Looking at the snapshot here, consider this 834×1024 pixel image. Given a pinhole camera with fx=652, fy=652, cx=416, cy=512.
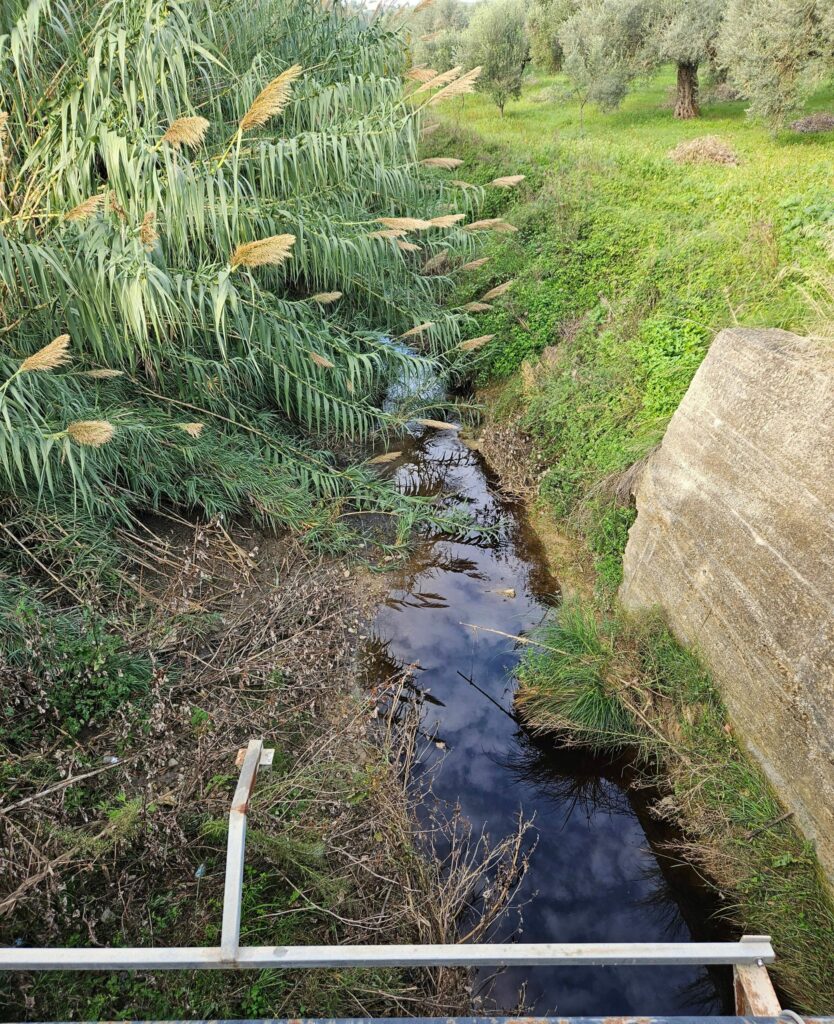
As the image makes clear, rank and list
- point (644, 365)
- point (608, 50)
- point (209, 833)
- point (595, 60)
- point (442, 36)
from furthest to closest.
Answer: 1. point (442, 36)
2. point (608, 50)
3. point (595, 60)
4. point (644, 365)
5. point (209, 833)

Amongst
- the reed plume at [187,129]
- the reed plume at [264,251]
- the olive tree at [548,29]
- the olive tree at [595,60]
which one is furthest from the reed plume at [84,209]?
the olive tree at [548,29]

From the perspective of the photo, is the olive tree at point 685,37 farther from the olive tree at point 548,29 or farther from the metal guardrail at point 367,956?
the metal guardrail at point 367,956

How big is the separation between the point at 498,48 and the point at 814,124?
28.3 ft

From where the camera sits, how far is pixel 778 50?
9484mm

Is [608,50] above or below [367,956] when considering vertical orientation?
above

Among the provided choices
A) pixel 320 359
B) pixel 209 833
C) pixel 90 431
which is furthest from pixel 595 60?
pixel 209 833

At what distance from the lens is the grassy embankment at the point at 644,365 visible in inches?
141

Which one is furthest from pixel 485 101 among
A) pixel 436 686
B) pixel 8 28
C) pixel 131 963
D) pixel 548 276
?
pixel 131 963

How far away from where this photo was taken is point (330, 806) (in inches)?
137

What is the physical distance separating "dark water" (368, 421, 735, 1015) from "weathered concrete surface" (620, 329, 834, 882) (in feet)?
3.00

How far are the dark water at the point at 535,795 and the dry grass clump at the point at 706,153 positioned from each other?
21.7 feet

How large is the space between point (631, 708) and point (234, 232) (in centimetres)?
411

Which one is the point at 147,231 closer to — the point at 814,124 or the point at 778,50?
the point at 778,50

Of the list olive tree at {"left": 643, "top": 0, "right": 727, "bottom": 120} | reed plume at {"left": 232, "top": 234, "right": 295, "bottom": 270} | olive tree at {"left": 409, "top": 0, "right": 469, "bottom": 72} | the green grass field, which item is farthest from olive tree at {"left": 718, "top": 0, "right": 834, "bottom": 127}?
reed plume at {"left": 232, "top": 234, "right": 295, "bottom": 270}
